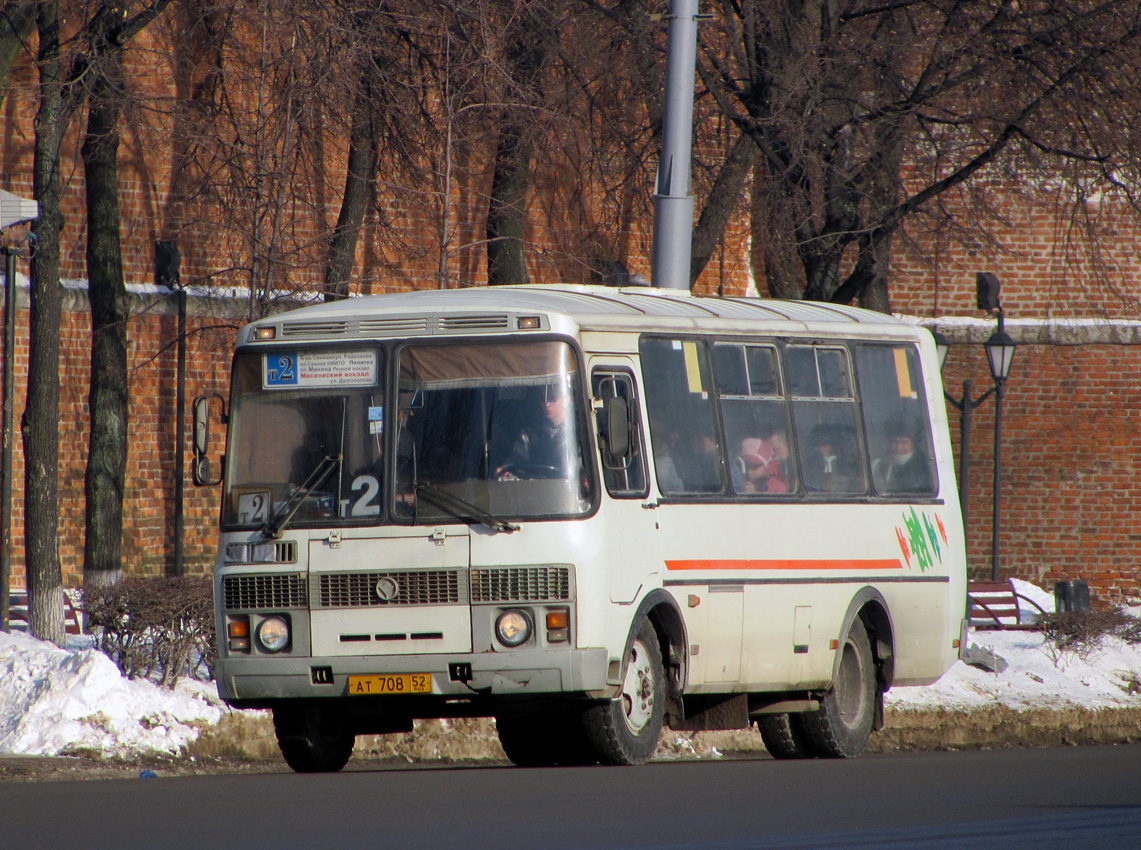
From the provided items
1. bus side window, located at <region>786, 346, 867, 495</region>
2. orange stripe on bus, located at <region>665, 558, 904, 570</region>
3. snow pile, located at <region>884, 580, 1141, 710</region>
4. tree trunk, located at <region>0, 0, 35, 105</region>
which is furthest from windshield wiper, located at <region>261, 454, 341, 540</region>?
tree trunk, located at <region>0, 0, 35, 105</region>

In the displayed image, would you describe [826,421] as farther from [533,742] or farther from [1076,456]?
[1076,456]

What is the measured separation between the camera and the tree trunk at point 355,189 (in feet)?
58.2

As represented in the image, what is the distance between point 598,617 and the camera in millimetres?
11375

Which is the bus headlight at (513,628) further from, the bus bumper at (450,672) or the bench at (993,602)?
the bench at (993,602)

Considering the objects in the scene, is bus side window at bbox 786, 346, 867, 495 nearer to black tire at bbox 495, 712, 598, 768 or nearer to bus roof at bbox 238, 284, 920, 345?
bus roof at bbox 238, 284, 920, 345

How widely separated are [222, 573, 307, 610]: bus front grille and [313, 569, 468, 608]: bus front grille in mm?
201

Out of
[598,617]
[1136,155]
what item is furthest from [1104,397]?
[598,617]

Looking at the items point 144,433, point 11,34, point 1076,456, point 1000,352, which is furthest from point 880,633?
point 1076,456

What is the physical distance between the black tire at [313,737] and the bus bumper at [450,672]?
54 centimetres

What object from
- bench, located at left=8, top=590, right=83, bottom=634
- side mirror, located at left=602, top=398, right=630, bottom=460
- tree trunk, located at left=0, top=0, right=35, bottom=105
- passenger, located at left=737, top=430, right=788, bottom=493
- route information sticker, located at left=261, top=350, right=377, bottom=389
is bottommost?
bench, located at left=8, top=590, right=83, bottom=634

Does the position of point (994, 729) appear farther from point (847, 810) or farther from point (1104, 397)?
point (1104, 397)

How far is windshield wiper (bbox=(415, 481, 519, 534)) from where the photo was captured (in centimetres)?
1134

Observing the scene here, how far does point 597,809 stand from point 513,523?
2538mm

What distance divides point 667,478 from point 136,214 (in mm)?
12500
